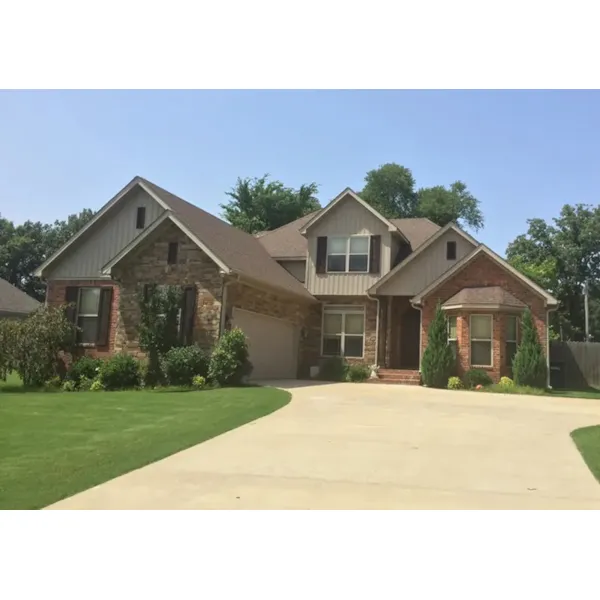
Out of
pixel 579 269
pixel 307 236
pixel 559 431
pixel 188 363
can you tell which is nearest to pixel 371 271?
pixel 307 236

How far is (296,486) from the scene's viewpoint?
19.2 feet

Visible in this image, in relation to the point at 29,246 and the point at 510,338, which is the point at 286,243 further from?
the point at 29,246

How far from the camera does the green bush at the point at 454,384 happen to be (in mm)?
17673

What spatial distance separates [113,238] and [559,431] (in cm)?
1536

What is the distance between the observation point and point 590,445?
824 cm

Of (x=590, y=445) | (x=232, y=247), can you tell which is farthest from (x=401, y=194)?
(x=590, y=445)

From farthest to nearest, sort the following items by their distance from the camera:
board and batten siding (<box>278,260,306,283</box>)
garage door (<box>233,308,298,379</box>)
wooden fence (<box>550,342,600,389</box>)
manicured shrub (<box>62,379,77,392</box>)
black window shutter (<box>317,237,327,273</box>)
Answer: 1. board and batten siding (<box>278,260,306,283</box>)
2. black window shutter (<box>317,237,327,273</box>)
3. wooden fence (<box>550,342,600,389</box>)
4. garage door (<box>233,308,298,379</box>)
5. manicured shrub (<box>62,379,77,392</box>)

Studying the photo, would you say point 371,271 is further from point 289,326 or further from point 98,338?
point 98,338

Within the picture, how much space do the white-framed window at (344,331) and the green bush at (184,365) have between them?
709 centimetres

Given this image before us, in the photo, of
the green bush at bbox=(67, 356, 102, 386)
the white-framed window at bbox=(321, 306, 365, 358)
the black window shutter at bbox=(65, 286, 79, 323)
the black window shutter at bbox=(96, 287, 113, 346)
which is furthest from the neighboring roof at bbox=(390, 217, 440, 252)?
the green bush at bbox=(67, 356, 102, 386)

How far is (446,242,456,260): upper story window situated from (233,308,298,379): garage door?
20.3ft

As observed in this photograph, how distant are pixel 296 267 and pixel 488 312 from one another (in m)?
7.83

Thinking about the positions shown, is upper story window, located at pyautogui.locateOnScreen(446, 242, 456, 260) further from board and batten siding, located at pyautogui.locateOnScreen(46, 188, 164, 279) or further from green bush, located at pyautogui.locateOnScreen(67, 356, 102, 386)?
green bush, located at pyautogui.locateOnScreen(67, 356, 102, 386)

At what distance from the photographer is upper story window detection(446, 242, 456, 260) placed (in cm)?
2052
